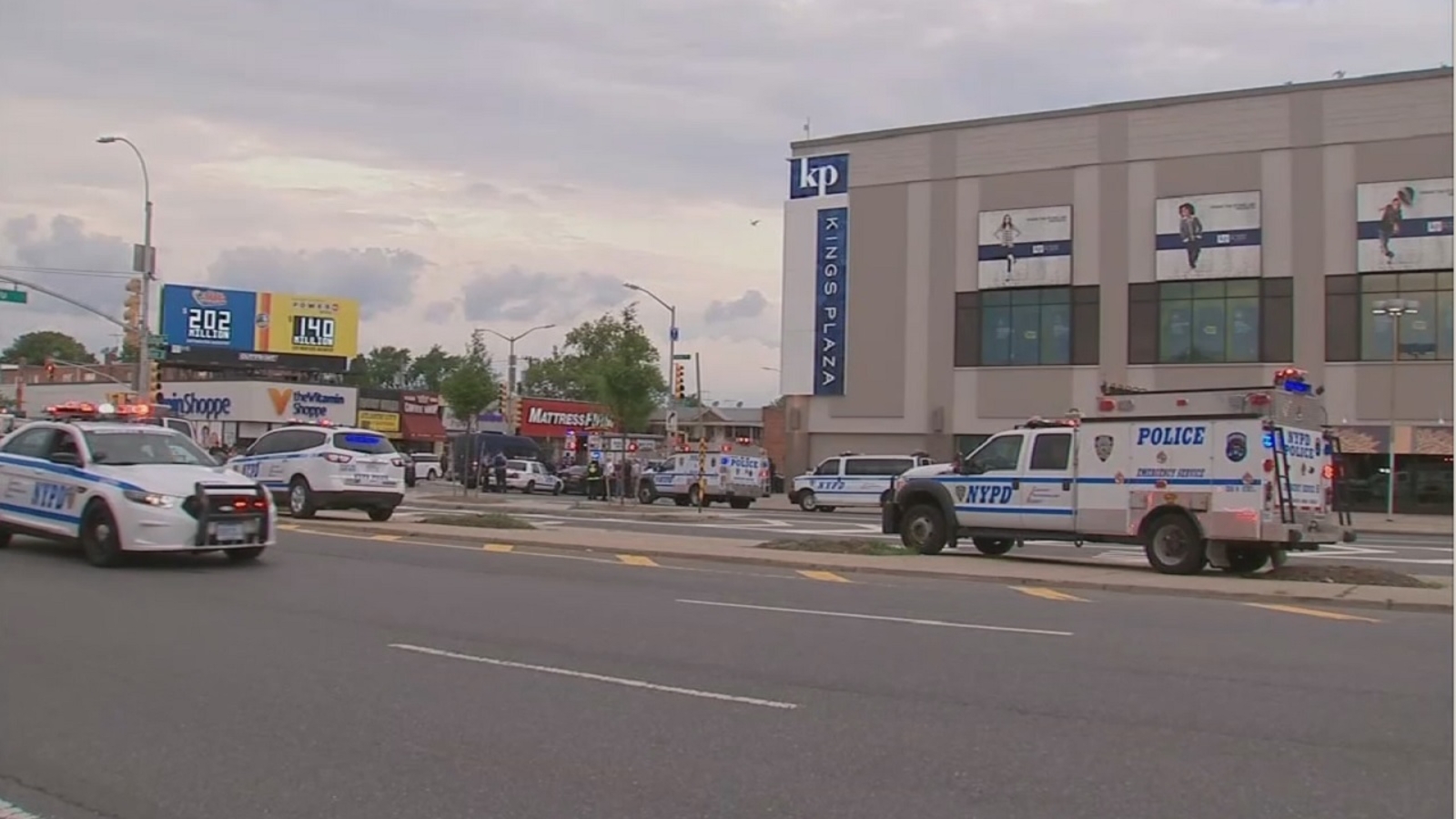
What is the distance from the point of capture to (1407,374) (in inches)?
1740

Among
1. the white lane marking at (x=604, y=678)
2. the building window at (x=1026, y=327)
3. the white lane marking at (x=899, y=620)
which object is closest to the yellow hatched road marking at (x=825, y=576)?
the white lane marking at (x=899, y=620)

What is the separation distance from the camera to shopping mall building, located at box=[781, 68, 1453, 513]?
44.3 meters

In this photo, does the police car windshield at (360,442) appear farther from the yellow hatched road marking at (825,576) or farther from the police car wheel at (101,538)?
the yellow hatched road marking at (825,576)

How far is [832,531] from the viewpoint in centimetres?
2830

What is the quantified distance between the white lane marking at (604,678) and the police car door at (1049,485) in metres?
11.0

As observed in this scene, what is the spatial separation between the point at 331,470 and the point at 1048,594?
1469 centimetres

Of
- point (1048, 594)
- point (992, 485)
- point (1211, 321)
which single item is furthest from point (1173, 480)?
point (1211, 321)

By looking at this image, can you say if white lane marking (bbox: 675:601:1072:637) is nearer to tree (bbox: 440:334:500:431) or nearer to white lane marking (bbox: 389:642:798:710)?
white lane marking (bbox: 389:642:798:710)

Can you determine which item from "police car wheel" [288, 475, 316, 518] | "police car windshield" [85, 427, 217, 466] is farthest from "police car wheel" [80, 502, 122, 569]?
"police car wheel" [288, 475, 316, 518]

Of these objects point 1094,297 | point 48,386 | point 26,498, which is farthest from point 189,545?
point 48,386

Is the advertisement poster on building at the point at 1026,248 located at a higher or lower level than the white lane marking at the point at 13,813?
higher

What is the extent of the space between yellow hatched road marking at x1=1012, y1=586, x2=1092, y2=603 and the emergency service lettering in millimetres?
3913

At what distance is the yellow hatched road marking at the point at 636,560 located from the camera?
17.9 m

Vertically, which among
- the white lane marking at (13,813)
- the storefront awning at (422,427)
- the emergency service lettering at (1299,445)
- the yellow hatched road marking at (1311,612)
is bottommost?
the white lane marking at (13,813)
